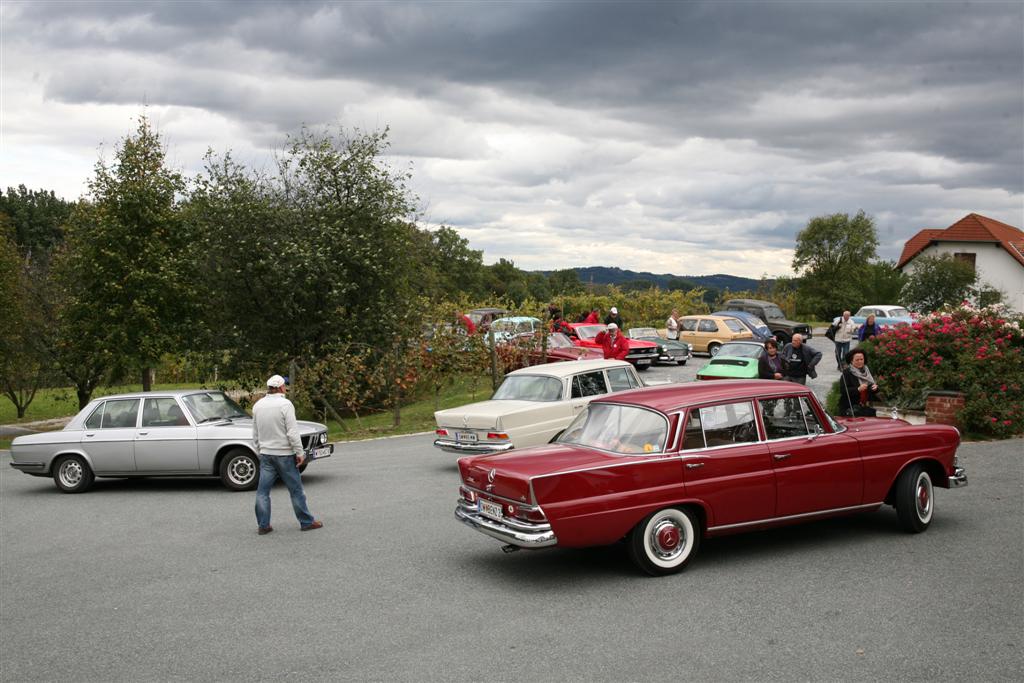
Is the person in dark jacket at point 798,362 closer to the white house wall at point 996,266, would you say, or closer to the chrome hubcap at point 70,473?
the chrome hubcap at point 70,473

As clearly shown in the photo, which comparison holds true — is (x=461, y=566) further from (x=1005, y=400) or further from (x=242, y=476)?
(x=1005, y=400)

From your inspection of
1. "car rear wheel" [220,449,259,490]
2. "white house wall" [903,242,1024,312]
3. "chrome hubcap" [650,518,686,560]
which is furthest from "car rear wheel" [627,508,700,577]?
"white house wall" [903,242,1024,312]

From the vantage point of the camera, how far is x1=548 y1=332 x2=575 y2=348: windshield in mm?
26953

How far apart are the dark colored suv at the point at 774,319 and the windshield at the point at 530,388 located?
2518 cm

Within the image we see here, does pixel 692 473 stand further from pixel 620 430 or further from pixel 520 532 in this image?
pixel 520 532

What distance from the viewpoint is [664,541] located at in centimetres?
Result: 786

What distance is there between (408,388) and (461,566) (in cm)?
1352

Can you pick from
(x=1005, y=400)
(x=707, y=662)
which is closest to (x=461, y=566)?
(x=707, y=662)

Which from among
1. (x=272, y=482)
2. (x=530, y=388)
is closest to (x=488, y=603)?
(x=272, y=482)

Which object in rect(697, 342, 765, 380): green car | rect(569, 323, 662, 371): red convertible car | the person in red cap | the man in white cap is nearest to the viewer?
the man in white cap

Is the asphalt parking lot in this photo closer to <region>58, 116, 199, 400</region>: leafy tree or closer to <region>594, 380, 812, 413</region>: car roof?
<region>594, 380, 812, 413</region>: car roof

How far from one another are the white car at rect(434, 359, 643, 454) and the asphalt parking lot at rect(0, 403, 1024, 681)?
1707 mm

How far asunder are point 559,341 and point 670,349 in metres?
5.82

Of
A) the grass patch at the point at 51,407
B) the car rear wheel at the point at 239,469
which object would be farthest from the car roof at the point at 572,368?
the grass patch at the point at 51,407
